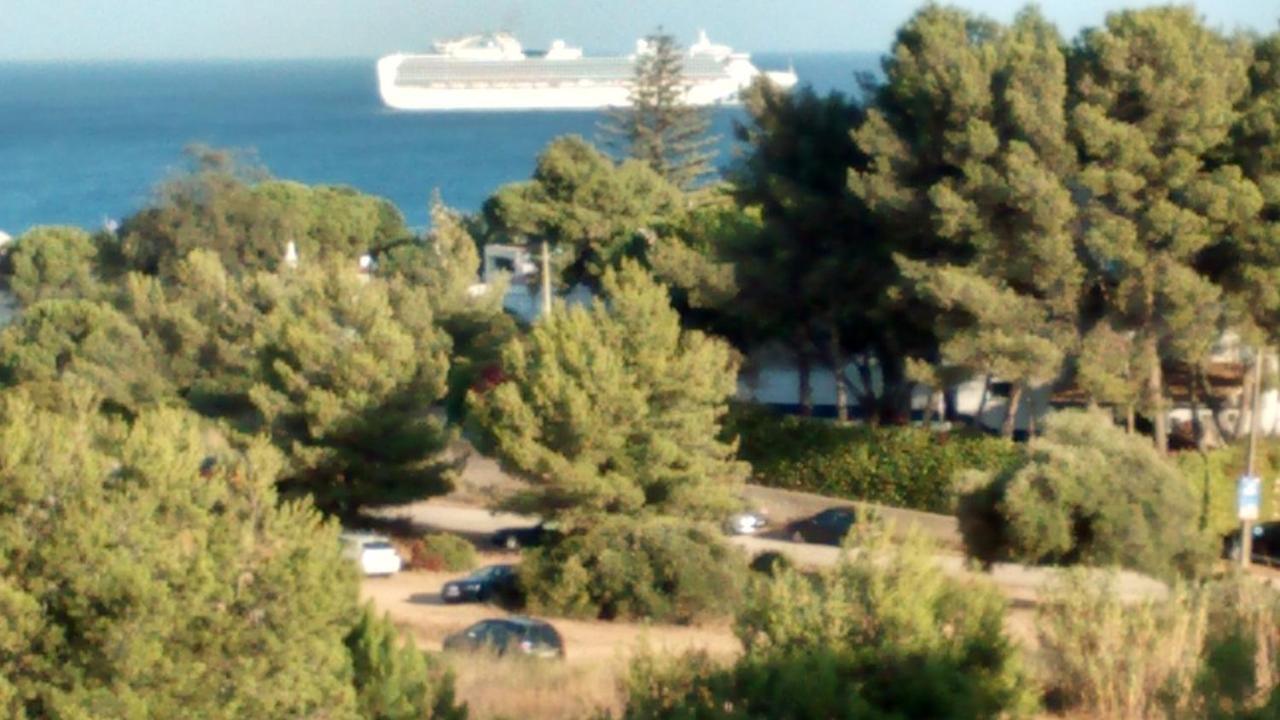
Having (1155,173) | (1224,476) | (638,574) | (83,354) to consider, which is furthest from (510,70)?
(638,574)

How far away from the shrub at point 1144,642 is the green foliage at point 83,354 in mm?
24140

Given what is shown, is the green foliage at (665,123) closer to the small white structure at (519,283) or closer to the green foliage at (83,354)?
the small white structure at (519,283)

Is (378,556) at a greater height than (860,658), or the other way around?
(860,658)

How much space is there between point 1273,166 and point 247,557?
2261 centimetres

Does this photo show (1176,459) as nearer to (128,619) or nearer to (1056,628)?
(1056,628)

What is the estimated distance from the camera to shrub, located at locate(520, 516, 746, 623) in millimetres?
22938

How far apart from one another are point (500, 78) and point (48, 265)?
134398 millimetres

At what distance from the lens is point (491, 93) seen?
185 metres

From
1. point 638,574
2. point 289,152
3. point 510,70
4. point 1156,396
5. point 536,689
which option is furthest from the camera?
point 510,70

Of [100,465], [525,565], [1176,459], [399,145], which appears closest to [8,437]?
[100,465]

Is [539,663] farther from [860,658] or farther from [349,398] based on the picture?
[349,398]

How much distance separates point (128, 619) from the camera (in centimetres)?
939

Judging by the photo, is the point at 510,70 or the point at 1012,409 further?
the point at 510,70

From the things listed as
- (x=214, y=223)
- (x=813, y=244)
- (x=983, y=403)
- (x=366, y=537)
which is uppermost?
(x=813, y=244)
